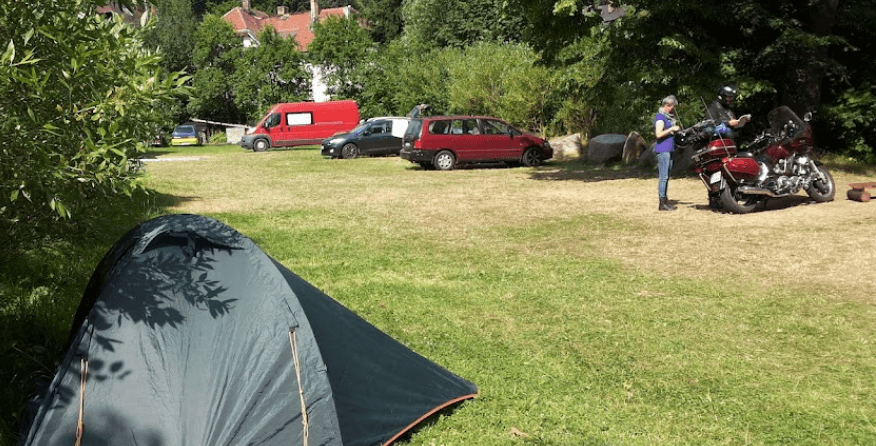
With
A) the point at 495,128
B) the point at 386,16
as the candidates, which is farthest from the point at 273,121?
the point at 386,16

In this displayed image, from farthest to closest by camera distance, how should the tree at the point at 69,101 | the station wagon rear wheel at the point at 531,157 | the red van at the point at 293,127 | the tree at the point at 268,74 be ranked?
the tree at the point at 268,74, the red van at the point at 293,127, the station wagon rear wheel at the point at 531,157, the tree at the point at 69,101

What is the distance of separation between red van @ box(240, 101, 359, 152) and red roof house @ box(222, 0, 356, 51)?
31.0 metres

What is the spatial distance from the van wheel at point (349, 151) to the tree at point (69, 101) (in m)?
25.4

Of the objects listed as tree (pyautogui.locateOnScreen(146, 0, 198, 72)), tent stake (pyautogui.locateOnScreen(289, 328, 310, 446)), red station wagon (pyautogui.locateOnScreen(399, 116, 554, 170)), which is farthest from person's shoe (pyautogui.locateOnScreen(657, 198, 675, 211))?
tree (pyautogui.locateOnScreen(146, 0, 198, 72))

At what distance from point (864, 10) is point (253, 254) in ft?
57.0

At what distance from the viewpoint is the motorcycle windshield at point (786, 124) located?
1211 centimetres

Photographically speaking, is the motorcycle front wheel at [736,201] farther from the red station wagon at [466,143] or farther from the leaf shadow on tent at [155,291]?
the red station wagon at [466,143]

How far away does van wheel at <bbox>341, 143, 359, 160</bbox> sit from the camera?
96.8 feet

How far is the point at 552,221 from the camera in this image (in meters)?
12.4

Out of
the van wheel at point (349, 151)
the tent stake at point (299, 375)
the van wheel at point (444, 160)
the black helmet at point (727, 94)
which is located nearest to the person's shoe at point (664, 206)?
the black helmet at point (727, 94)

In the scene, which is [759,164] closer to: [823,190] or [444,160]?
[823,190]

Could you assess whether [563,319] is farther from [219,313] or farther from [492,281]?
[219,313]

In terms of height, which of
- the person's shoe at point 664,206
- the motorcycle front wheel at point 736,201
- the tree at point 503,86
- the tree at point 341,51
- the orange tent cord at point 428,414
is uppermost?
the tree at point 341,51

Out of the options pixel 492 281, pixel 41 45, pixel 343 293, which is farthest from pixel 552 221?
pixel 41 45
